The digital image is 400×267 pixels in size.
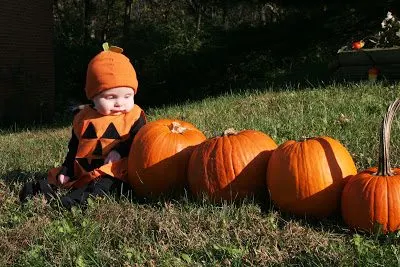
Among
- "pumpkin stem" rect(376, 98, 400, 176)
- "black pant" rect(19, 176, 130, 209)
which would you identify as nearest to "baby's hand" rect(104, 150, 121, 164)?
"black pant" rect(19, 176, 130, 209)

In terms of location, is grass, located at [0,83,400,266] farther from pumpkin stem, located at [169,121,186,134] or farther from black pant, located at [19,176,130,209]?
pumpkin stem, located at [169,121,186,134]

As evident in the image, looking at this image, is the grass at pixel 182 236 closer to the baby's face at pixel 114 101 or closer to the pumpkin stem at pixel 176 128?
the pumpkin stem at pixel 176 128

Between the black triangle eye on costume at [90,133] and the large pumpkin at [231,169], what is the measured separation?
910mm

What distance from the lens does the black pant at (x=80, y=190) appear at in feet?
11.9

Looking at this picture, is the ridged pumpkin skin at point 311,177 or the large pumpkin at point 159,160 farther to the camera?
the large pumpkin at point 159,160

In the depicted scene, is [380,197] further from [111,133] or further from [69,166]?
[69,166]

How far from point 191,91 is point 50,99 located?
5.15 metres

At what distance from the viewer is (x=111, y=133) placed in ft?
13.0

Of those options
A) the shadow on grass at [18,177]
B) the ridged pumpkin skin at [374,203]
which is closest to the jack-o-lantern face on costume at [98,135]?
the shadow on grass at [18,177]

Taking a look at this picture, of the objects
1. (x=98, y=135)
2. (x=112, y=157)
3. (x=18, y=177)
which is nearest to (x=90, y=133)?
(x=98, y=135)

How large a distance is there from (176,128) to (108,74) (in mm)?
612

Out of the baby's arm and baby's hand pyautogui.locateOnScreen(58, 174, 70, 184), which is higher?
the baby's arm

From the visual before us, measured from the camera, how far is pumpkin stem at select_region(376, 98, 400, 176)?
275 centimetres

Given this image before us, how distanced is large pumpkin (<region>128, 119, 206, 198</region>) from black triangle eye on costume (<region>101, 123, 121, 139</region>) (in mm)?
243
